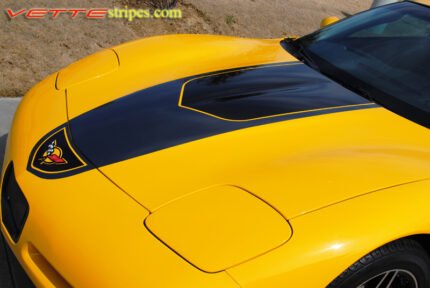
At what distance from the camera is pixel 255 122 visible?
86.2 inches

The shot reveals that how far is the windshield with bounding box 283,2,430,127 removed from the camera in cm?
253

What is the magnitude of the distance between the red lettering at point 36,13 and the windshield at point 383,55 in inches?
140

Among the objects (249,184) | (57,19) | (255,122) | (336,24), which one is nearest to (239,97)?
(255,122)

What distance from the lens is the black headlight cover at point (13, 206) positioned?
5.80ft

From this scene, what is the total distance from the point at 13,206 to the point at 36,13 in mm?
4413

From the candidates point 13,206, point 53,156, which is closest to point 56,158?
point 53,156

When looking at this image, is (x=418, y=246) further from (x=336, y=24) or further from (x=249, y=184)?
(x=336, y=24)

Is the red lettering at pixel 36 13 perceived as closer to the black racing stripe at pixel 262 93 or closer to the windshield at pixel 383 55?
the windshield at pixel 383 55

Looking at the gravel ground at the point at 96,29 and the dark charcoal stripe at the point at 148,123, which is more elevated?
A: the dark charcoal stripe at the point at 148,123

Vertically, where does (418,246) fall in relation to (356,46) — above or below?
below

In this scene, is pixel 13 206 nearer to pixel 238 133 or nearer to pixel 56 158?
pixel 56 158

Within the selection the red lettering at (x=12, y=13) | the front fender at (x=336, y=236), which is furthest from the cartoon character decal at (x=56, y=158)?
the red lettering at (x=12, y=13)

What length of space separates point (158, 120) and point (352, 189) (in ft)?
3.08

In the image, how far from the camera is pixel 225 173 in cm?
185
